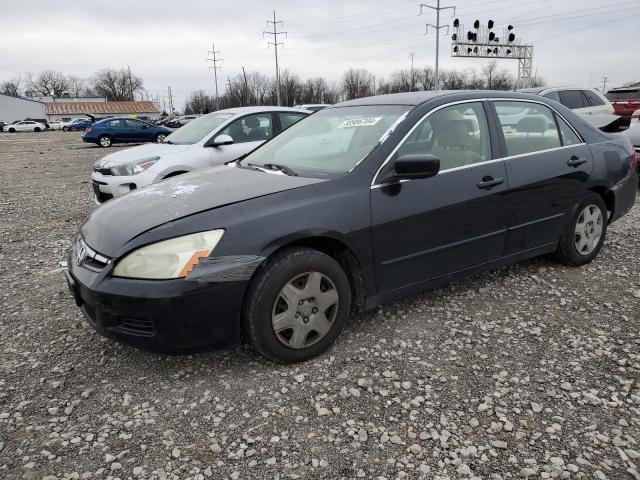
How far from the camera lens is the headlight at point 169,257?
8.16 feet

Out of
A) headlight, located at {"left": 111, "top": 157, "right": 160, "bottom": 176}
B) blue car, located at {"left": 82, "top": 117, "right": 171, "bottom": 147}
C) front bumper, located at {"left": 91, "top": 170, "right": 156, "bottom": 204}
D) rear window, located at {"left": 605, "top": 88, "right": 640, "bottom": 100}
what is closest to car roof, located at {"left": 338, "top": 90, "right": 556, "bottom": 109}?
front bumper, located at {"left": 91, "top": 170, "right": 156, "bottom": 204}

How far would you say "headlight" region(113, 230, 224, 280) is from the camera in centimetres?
249

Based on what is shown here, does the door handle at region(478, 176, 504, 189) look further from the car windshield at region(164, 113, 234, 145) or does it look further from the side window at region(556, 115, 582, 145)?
the car windshield at region(164, 113, 234, 145)

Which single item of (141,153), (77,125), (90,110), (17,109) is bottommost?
(141,153)

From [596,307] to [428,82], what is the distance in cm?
8566

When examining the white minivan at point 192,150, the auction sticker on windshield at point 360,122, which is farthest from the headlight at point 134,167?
the auction sticker on windshield at point 360,122

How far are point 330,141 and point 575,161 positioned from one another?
2.14m

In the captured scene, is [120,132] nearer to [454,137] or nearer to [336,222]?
[454,137]

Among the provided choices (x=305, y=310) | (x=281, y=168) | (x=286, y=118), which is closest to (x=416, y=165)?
(x=281, y=168)

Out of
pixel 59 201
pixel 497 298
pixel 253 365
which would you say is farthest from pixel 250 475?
pixel 59 201

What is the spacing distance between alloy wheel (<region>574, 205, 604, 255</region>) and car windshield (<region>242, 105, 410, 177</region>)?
6.76 ft

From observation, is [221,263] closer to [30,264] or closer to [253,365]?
[253,365]

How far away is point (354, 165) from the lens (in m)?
3.06

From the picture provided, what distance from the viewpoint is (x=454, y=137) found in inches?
136
